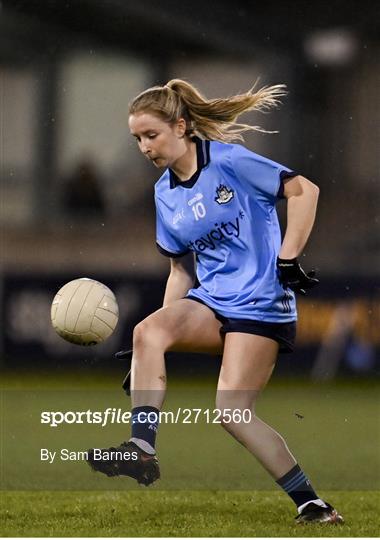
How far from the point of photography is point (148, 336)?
5520 millimetres

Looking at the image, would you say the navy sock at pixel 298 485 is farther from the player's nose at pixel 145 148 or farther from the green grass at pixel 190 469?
the player's nose at pixel 145 148

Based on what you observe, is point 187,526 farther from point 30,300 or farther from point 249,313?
point 30,300

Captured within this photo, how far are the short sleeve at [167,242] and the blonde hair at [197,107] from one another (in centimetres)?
47

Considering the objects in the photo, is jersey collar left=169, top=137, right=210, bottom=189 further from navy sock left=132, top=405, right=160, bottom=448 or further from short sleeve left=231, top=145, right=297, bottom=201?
navy sock left=132, top=405, right=160, bottom=448

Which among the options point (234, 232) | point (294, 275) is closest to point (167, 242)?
point (234, 232)

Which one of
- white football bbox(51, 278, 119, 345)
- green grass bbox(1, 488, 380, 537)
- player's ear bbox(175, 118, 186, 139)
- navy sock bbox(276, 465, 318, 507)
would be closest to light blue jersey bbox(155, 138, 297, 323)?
player's ear bbox(175, 118, 186, 139)

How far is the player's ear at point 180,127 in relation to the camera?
5.73m

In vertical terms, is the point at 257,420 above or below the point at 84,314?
below

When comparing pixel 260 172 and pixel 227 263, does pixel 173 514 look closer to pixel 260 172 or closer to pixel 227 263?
pixel 227 263

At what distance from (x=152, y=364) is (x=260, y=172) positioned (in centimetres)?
108

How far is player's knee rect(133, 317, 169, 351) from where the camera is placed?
5.52 metres

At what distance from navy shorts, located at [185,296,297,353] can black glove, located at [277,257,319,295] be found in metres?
0.26

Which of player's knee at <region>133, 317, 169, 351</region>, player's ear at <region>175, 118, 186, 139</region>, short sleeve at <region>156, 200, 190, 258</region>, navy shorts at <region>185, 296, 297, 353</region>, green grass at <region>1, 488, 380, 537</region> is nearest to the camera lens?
green grass at <region>1, 488, 380, 537</region>

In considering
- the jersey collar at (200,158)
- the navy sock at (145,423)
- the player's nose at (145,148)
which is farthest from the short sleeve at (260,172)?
the navy sock at (145,423)
